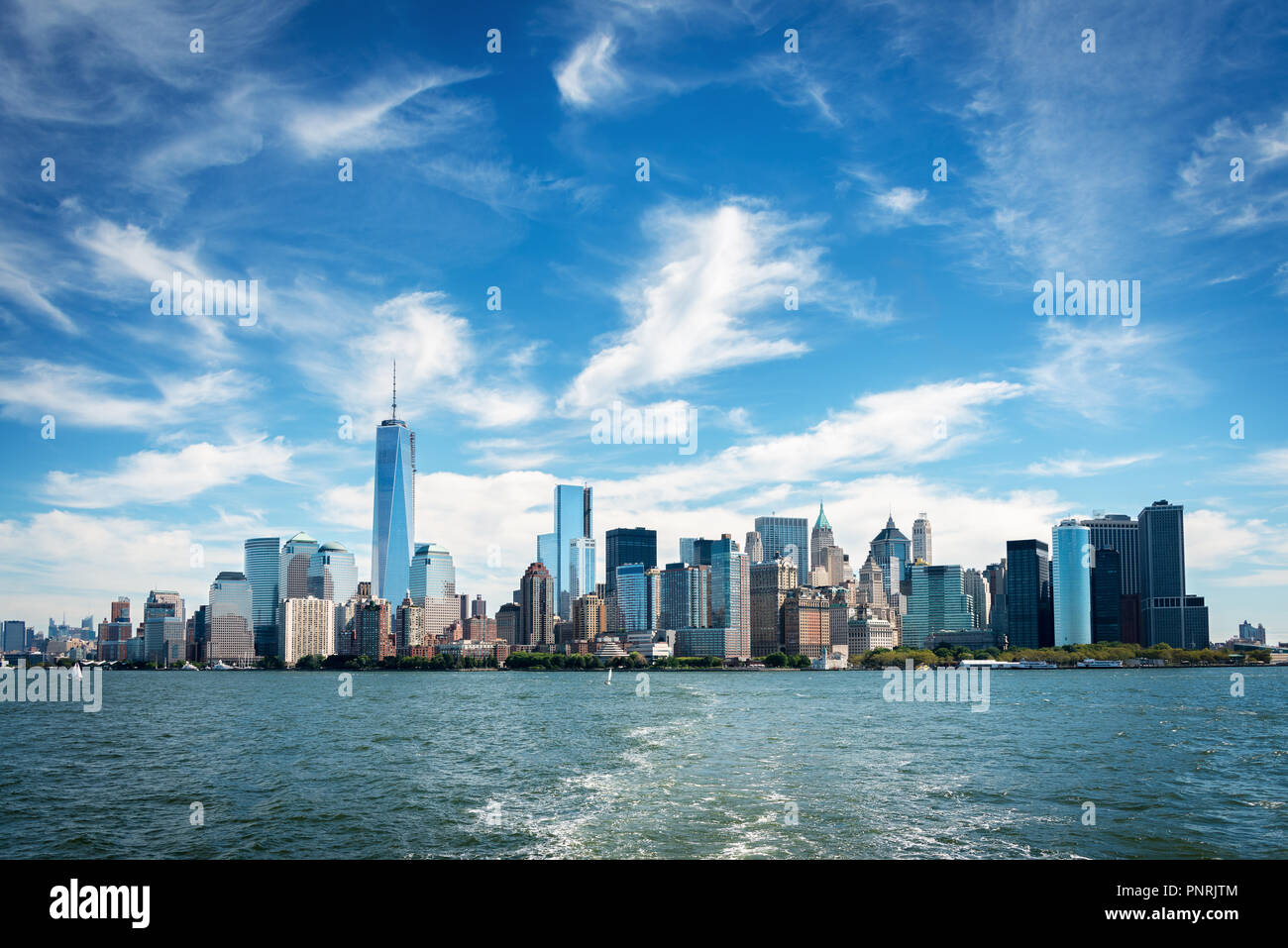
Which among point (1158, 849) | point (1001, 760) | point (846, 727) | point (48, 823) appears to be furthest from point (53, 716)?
point (1158, 849)

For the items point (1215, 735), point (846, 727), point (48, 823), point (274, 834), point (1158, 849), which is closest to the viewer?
point (1158, 849)
